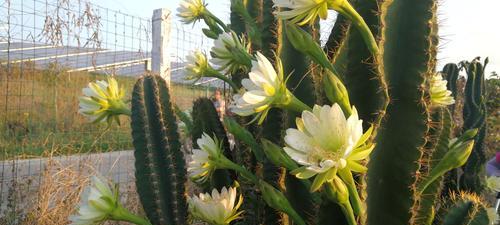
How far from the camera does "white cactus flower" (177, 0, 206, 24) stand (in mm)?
1894

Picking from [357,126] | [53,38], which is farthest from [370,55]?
[53,38]

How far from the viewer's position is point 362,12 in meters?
1.14

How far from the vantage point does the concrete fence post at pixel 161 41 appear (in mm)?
4230

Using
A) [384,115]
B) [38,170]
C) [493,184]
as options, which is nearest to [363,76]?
[384,115]

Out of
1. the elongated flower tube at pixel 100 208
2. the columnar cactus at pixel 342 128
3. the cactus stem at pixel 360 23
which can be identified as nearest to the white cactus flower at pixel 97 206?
the elongated flower tube at pixel 100 208

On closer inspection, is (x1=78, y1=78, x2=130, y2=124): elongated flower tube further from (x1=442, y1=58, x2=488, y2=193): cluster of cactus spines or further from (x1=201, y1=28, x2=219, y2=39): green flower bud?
(x1=442, y1=58, x2=488, y2=193): cluster of cactus spines

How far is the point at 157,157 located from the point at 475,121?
4.93 ft

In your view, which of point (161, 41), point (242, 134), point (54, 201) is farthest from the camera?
point (161, 41)

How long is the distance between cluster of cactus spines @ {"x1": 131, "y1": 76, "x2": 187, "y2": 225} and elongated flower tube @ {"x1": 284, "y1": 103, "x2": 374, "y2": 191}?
72 cm

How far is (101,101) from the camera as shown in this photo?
151 cm

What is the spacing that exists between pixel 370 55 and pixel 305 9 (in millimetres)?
222

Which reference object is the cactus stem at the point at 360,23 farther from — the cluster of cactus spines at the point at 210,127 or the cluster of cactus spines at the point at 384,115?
the cluster of cactus spines at the point at 210,127

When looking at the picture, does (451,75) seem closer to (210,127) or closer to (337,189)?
(210,127)

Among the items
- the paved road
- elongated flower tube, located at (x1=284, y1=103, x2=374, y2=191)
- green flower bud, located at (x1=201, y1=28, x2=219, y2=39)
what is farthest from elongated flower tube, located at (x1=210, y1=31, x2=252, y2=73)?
the paved road
